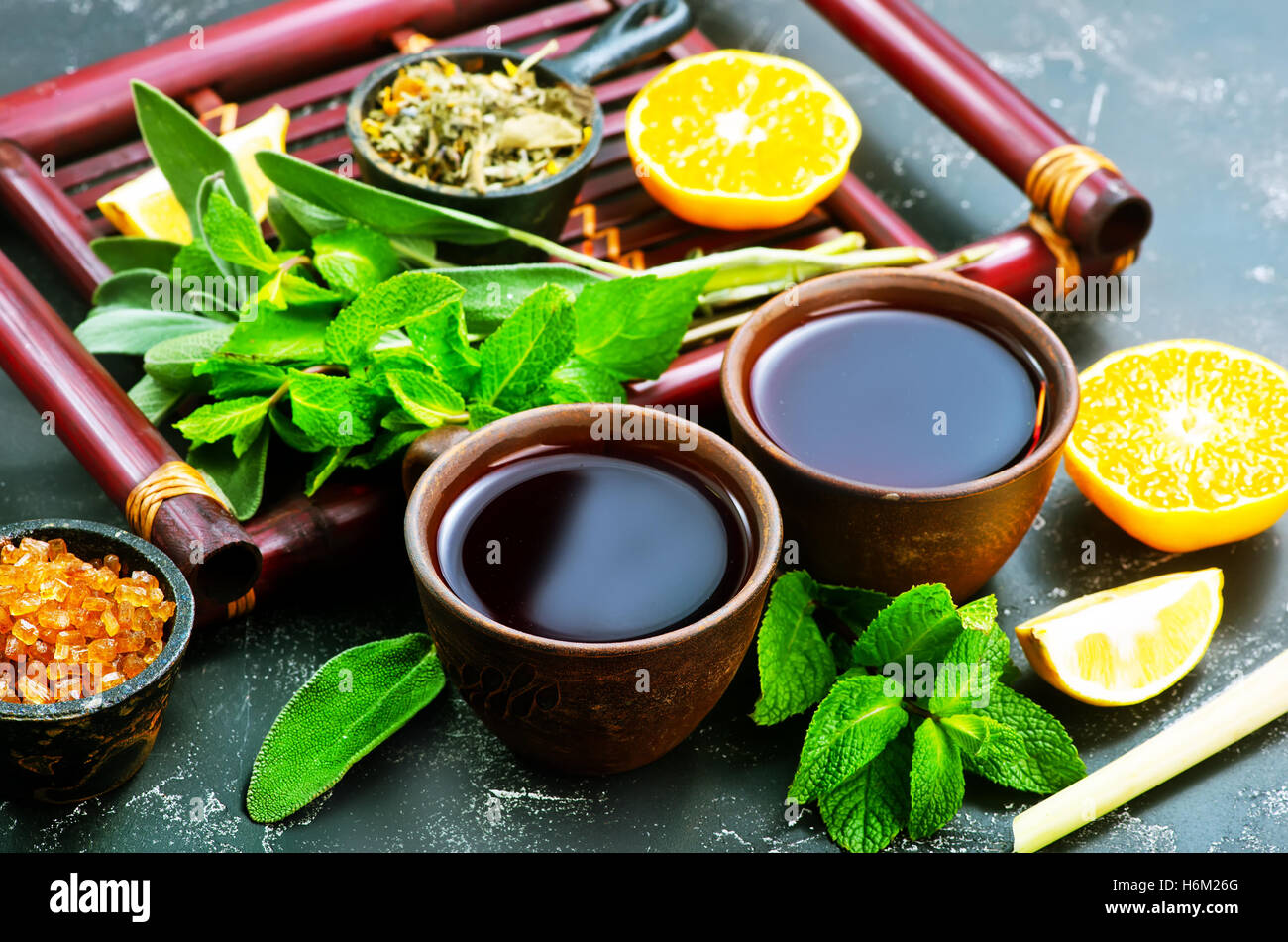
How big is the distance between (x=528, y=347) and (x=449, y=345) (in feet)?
0.30

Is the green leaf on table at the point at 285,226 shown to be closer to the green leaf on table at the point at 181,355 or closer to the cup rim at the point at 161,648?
the green leaf on table at the point at 181,355

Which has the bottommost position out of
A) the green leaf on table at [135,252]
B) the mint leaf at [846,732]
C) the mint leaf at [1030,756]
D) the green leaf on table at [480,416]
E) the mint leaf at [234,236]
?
the mint leaf at [1030,756]

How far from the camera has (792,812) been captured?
58.9 inches

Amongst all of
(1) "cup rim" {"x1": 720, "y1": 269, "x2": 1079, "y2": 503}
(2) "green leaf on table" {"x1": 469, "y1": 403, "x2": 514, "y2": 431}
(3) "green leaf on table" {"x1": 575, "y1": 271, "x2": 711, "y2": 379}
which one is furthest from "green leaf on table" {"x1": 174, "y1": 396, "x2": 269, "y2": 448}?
(1) "cup rim" {"x1": 720, "y1": 269, "x2": 1079, "y2": 503}

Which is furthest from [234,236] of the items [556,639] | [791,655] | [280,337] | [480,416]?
→ [791,655]

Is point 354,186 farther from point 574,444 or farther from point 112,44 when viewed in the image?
point 112,44

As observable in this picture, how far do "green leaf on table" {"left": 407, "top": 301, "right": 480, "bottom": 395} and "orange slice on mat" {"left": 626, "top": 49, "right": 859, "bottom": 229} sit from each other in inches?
16.8

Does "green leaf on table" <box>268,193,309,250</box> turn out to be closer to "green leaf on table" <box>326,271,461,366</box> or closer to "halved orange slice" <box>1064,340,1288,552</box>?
"green leaf on table" <box>326,271,461,366</box>

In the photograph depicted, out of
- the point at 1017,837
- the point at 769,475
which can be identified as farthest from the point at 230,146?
the point at 1017,837

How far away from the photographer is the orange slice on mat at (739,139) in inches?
77.1

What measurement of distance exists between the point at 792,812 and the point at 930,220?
99cm

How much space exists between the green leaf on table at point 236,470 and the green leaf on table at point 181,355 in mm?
81

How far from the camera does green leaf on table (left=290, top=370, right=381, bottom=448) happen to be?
1.59m

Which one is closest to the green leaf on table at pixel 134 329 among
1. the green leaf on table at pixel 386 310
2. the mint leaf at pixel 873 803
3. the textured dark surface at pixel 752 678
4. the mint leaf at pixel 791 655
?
the textured dark surface at pixel 752 678
